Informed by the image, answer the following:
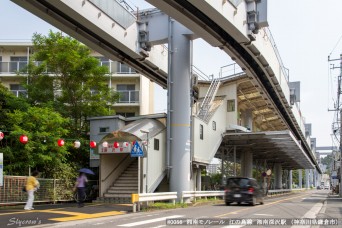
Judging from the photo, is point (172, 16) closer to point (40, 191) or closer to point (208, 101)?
point (40, 191)

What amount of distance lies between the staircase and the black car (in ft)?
17.1

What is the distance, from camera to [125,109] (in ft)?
148

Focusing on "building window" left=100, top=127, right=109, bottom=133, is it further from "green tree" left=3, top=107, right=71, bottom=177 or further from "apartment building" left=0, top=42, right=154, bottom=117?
"apartment building" left=0, top=42, right=154, bottom=117

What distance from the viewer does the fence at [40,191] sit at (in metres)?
20.0

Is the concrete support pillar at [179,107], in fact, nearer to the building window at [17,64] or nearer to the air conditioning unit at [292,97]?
the air conditioning unit at [292,97]

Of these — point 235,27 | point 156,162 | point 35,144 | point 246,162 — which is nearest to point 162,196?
point 156,162

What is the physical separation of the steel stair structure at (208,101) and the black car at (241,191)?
21.2 ft

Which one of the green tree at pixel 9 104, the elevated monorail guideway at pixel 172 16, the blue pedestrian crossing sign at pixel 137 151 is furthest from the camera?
the green tree at pixel 9 104

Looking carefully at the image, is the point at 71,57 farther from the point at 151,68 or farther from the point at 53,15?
the point at 53,15

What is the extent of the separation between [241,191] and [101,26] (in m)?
11.5

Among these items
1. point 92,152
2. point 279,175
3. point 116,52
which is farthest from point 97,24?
point 279,175

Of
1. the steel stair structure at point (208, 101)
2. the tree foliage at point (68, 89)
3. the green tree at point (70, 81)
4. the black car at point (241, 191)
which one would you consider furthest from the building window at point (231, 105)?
the black car at point (241, 191)

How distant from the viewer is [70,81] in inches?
1165

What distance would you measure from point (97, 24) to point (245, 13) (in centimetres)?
736
